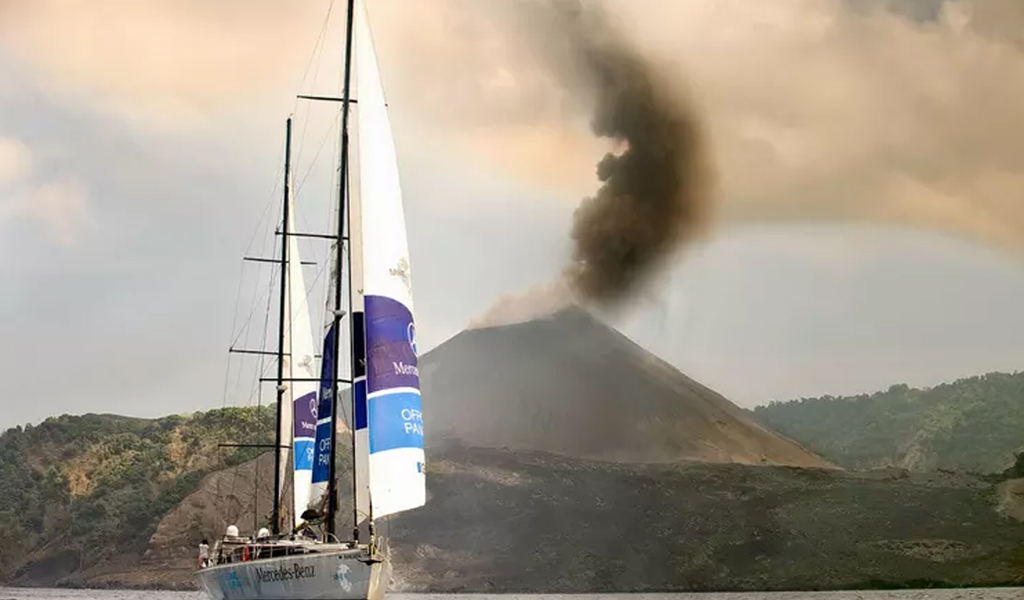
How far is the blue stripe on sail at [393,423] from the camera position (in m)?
53.8

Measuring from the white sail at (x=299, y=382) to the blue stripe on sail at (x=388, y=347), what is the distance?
2165 cm

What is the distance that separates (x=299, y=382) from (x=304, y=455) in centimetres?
511

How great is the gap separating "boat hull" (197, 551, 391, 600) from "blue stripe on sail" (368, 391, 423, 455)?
4.66m

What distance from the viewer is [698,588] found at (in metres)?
193

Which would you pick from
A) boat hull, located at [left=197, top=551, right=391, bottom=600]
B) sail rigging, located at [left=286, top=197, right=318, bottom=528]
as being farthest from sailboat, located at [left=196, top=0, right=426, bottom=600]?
sail rigging, located at [left=286, top=197, right=318, bottom=528]

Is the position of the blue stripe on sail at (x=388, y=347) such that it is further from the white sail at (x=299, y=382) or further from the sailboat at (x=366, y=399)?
the white sail at (x=299, y=382)

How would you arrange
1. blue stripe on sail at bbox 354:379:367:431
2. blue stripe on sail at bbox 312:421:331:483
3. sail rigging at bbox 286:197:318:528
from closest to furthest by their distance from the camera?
1. blue stripe on sail at bbox 354:379:367:431
2. blue stripe on sail at bbox 312:421:331:483
3. sail rigging at bbox 286:197:318:528

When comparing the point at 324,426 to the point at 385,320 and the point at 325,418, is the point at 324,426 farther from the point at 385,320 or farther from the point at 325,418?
the point at 385,320

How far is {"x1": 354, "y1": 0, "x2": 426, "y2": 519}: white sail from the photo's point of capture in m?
53.8

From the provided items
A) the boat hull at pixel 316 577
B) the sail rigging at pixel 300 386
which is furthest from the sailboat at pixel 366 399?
the sail rigging at pixel 300 386

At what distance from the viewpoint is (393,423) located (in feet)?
178

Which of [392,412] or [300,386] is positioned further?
[300,386]

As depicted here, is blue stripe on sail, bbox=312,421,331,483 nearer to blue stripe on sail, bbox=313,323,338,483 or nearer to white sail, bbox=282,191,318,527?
blue stripe on sail, bbox=313,323,338,483

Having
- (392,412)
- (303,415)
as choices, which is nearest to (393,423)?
(392,412)
